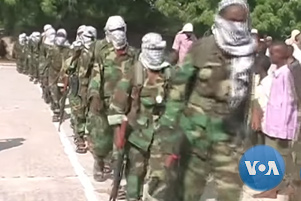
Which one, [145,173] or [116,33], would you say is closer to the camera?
[145,173]

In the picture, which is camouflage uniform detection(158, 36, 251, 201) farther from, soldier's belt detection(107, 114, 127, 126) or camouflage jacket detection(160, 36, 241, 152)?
soldier's belt detection(107, 114, 127, 126)

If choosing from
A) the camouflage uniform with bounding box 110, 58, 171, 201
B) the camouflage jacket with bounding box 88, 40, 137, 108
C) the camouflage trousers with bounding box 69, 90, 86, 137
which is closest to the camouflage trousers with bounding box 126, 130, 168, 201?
the camouflage uniform with bounding box 110, 58, 171, 201

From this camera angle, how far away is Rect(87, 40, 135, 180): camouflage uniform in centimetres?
755

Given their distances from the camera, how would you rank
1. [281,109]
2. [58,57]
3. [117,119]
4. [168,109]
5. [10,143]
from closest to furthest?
1. [168,109]
2. [117,119]
3. [281,109]
4. [10,143]
5. [58,57]

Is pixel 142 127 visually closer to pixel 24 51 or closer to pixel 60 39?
pixel 60 39

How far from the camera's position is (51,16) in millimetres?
32219

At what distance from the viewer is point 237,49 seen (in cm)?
471

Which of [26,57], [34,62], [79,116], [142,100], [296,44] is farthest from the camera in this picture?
[26,57]

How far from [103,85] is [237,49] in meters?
3.30

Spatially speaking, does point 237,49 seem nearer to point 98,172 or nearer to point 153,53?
point 153,53

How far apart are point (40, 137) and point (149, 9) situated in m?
22.9

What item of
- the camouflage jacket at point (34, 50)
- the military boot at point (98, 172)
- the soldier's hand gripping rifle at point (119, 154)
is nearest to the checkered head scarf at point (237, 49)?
the soldier's hand gripping rifle at point (119, 154)

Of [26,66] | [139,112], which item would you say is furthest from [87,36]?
[26,66]

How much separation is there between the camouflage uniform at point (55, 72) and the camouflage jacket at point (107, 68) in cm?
504
